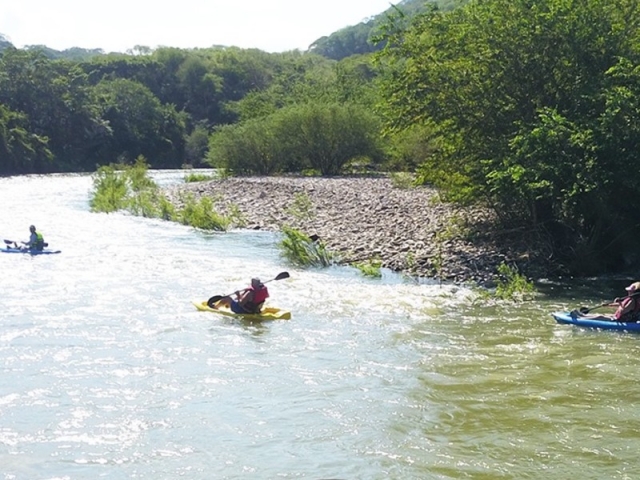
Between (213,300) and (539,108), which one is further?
(539,108)

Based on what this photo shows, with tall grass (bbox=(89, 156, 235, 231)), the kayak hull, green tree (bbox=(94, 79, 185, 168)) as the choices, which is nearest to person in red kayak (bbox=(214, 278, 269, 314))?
the kayak hull

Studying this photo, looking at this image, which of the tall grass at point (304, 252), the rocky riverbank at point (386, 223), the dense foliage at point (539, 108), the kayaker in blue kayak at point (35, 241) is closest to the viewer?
the dense foliage at point (539, 108)

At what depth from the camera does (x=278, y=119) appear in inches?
2096

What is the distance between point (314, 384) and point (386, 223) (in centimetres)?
1533

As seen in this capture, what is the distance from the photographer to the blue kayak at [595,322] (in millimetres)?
14781

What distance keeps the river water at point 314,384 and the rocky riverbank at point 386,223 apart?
161cm

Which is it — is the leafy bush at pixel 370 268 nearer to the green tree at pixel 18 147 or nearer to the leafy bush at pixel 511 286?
the leafy bush at pixel 511 286

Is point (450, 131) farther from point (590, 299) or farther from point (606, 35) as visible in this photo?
point (590, 299)

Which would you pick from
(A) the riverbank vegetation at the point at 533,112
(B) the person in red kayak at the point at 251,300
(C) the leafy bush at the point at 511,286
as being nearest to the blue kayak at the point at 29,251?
(B) the person in red kayak at the point at 251,300

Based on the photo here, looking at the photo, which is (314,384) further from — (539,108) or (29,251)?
(29,251)

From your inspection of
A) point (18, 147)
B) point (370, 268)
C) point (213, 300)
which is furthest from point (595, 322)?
point (18, 147)

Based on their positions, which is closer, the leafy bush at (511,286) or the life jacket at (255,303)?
the life jacket at (255,303)

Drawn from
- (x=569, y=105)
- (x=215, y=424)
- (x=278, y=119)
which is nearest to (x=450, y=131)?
(x=569, y=105)

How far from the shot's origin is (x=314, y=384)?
468 inches
